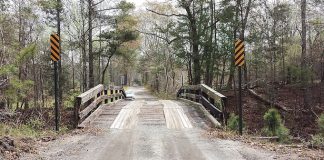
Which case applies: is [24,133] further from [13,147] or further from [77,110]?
[13,147]

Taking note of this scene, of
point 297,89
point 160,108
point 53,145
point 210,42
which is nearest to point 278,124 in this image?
point 160,108

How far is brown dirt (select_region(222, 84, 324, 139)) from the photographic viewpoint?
1486 cm

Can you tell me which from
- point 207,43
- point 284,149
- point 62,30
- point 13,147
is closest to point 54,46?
point 13,147

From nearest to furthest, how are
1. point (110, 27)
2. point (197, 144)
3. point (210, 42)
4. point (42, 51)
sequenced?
point (197, 144)
point (210, 42)
point (110, 27)
point (42, 51)

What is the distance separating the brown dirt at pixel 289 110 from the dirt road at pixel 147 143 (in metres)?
4.05

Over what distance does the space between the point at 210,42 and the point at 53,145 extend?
656 inches

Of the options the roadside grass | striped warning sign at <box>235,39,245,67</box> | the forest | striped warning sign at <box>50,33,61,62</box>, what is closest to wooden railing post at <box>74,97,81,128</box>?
the roadside grass

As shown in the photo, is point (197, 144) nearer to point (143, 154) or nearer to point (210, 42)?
point (143, 154)

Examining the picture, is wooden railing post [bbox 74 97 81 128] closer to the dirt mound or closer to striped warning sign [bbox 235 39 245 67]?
the dirt mound

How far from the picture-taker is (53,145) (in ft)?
24.7

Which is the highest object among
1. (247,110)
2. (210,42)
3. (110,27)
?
(110,27)

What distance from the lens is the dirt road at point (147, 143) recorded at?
650 centimetres

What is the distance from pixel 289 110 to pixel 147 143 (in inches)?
510

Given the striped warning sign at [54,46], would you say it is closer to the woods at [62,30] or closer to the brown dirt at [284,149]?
the brown dirt at [284,149]
